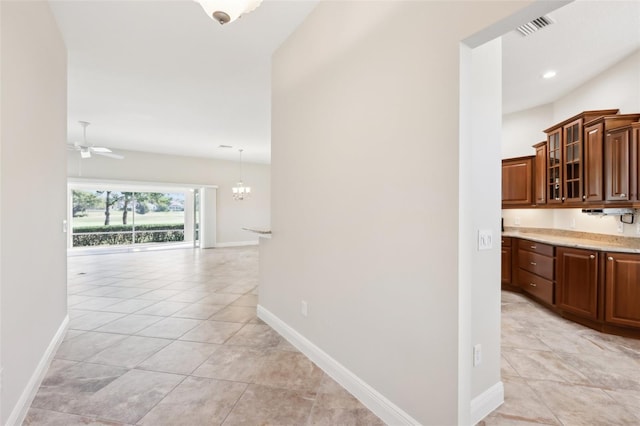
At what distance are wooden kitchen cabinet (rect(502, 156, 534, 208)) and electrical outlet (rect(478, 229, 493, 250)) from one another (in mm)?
3699

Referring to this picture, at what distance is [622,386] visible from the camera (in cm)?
211

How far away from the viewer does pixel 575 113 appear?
13.5 feet

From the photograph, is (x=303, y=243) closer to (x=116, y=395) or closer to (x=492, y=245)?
(x=492, y=245)

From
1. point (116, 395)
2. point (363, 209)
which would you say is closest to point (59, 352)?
point (116, 395)

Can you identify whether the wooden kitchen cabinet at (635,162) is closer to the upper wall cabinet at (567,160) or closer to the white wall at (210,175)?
the upper wall cabinet at (567,160)

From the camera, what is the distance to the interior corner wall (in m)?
1.45

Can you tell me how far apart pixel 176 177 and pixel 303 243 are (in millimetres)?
7802

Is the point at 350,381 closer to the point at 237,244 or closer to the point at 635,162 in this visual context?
the point at 635,162

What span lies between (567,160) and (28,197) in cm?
566

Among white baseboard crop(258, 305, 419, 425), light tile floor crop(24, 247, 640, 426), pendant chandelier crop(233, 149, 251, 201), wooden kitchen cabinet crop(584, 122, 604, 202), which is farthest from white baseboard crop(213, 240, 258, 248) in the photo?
wooden kitchen cabinet crop(584, 122, 604, 202)

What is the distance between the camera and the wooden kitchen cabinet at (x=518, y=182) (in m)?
4.65

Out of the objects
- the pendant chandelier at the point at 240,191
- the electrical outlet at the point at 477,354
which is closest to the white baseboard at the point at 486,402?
the electrical outlet at the point at 477,354

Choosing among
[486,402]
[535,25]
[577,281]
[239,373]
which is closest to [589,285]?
[577,281]

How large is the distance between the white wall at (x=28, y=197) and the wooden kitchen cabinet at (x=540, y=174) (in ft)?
19.0
